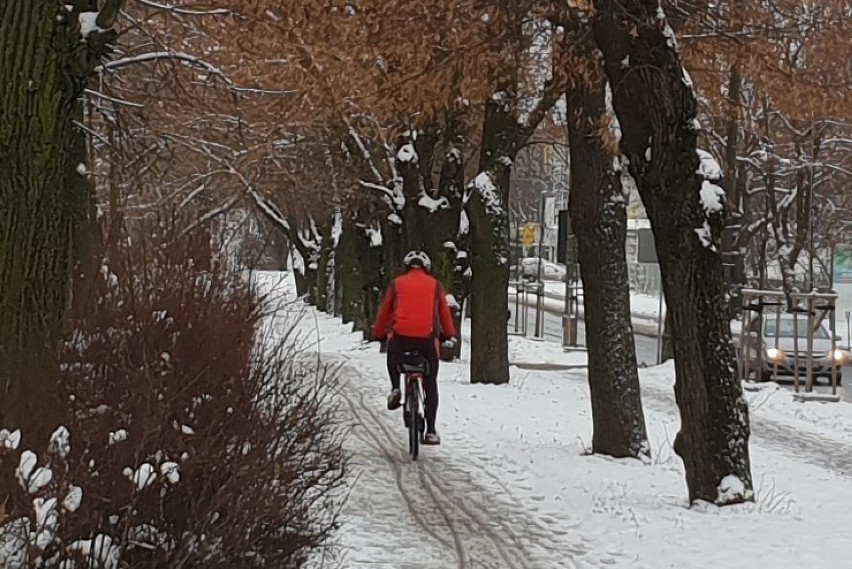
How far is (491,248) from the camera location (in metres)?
19.3

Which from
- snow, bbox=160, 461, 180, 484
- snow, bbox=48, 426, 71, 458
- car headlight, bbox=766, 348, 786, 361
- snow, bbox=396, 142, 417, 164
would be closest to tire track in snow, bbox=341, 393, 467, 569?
snow, bbox=160, 461, 180, 484

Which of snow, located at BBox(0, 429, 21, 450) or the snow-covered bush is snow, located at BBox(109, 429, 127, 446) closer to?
the snow-covered bush

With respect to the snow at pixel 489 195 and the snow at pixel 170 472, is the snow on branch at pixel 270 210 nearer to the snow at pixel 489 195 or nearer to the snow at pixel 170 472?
the snow at pixel 489 195

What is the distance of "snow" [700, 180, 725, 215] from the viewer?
9.21m

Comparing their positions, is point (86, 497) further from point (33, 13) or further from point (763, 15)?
point (763, 15)

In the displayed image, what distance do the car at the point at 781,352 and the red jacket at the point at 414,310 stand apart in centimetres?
1308

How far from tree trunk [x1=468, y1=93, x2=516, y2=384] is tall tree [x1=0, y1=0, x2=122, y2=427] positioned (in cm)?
1281

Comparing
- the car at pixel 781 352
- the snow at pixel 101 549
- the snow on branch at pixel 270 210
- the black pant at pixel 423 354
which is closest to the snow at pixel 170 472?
the snow at pixel 101 549

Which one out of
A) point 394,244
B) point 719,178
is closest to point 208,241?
point 719,178

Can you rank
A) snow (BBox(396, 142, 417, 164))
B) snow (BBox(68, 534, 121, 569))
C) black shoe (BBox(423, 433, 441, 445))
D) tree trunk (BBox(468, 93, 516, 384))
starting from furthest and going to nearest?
snow (BBox(396, 142, 417, 164)), tree trunk (BBox(468, 93, 516, 384)), black shoe (BBox(423, 433, 441, 445)), snow (BBox(68, 534, 121, 569))

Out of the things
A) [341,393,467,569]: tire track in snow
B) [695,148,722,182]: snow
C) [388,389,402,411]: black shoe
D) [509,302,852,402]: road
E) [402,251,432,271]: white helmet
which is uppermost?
[695,148,722,182]: snow

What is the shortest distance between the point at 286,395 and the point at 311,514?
31.8 inches

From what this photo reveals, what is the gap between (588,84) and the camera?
13148mm

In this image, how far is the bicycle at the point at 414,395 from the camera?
11914 mm
